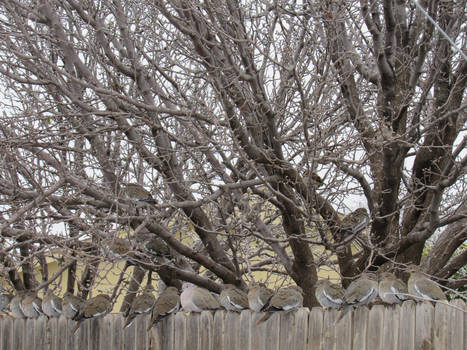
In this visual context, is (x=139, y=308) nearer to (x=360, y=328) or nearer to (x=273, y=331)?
(x=273, y=331)

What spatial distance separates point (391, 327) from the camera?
5.15 metres

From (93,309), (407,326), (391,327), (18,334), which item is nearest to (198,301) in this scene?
(93,309)

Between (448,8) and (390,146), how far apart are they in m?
1.59

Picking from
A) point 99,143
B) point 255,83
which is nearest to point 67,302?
point 99,143

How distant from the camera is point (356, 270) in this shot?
718cm

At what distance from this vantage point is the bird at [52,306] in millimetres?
7076

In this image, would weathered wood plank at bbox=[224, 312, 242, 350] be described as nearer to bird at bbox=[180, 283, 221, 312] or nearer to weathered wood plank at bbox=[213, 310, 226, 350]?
weathered wood plank at bbox=[213, 310, 226, 350]

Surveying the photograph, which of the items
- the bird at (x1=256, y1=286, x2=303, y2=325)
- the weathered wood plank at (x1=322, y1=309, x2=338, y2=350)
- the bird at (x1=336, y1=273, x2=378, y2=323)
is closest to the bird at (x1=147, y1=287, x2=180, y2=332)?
the bird at (x1=256, y1=286, x2=303, y2=325)

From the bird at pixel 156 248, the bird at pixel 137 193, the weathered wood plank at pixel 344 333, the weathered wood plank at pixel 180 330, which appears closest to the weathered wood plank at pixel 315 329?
the weathered wood plank at pixel 344 333

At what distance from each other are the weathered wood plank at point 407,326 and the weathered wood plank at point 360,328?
30 centimetres

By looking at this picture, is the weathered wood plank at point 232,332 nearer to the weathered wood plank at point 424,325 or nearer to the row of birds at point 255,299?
the row of birds at point 255,299

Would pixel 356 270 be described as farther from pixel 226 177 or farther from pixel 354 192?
pixel 226 177

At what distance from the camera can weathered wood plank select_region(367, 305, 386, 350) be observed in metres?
5.21

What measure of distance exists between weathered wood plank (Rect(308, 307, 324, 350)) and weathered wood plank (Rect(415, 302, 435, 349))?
0.84 meters
